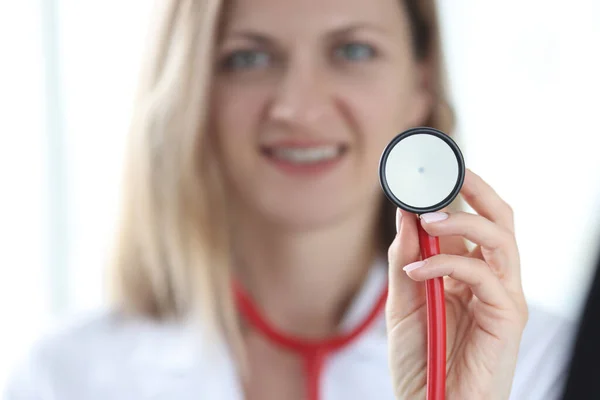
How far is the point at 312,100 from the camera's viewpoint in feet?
2.15

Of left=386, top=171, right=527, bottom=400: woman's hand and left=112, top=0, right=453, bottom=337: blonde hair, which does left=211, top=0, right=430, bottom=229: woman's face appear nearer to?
left=112, top=0, right=453, bottom=337: blonde hair

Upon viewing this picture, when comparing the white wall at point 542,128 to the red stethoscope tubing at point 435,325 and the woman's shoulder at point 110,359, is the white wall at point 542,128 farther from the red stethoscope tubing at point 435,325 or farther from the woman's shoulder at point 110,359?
the woman's shoulder at point 110,359

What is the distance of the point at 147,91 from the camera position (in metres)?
0.86

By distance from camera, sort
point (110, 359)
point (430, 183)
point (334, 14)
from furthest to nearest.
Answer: point (110, 359), point (334, 14), point (430, 183)

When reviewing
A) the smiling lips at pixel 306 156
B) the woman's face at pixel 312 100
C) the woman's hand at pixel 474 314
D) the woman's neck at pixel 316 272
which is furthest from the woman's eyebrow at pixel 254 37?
the woman's hand at pixel 474 314

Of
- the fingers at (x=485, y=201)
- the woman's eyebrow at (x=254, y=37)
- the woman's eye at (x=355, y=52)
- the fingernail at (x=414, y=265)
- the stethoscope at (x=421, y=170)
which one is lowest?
the fingernail at (x=414, y=265)

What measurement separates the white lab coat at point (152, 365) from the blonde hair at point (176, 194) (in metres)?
0.04

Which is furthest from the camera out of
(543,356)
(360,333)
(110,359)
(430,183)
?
(110,359)

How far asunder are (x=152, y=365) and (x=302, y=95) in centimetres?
39

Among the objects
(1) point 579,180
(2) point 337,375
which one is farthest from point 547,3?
(2) point 337,375

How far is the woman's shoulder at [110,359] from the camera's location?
2.71 feet

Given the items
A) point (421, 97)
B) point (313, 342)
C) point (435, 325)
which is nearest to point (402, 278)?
point (435, 325)

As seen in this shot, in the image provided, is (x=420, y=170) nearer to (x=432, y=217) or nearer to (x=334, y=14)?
(x=432, y=217)

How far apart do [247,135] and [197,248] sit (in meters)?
0.22
